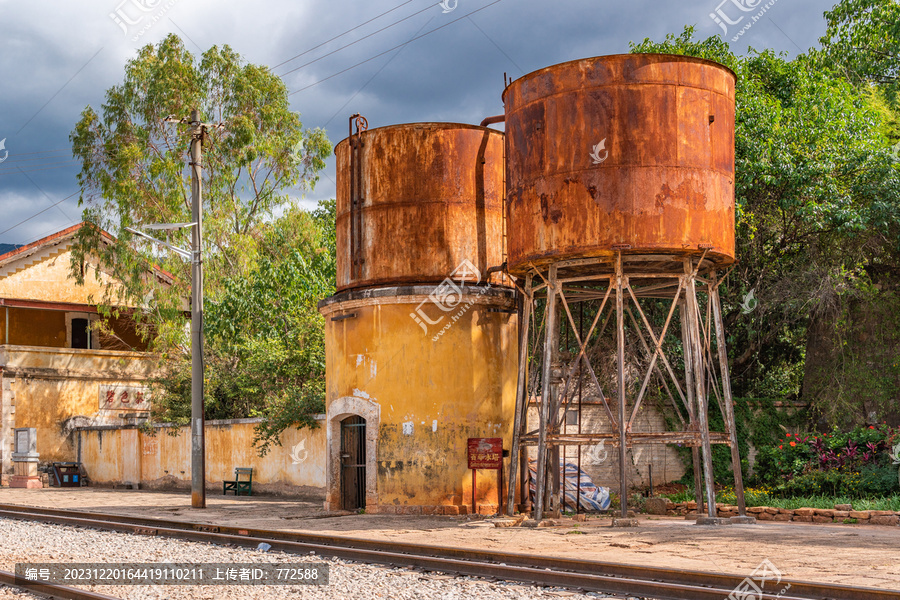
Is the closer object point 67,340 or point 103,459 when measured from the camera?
point 103,459

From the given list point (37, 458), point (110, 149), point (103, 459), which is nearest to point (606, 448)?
point (103, 459)

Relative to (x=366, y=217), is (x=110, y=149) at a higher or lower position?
higher

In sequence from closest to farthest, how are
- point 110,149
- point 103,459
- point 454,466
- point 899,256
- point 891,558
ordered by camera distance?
point 891,558 → point 454,466 → point 899,256 → point 103,459 → point 110,149

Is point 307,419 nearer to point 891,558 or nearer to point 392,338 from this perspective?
point 392,338

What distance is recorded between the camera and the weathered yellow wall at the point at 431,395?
656 inches

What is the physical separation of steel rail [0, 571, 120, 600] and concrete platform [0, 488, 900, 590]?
4.97m

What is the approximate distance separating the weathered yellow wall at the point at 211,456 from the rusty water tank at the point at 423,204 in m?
5.86

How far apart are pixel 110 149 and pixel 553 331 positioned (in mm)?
24973

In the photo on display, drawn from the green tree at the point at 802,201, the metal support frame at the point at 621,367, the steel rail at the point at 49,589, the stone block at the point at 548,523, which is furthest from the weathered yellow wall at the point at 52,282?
the steel rail at the point at 49,589

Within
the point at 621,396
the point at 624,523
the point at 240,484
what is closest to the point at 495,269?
the point at 621,396

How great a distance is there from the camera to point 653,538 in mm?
12461

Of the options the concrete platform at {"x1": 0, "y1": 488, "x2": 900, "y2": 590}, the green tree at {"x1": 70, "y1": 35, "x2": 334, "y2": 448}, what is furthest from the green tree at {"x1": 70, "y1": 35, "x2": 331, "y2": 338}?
the concrete platform at {"x1": 0, "y1": 488, "x2": 900, "y2": 590}

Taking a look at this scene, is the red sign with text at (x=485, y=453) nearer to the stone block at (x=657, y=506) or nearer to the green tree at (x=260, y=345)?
the stone block at (x=657, y=506)

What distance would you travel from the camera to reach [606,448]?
67.4 ft
